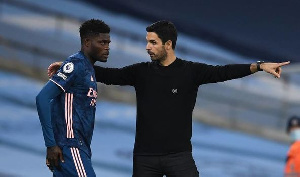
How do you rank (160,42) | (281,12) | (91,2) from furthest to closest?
(91,2), (281,12), (160,42)

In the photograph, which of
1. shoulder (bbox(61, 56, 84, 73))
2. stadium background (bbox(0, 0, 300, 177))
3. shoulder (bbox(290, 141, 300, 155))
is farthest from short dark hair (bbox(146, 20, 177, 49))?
stadium background (bbox(0, 0, 300, 177))

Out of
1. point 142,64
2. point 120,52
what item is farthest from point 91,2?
point 142,64

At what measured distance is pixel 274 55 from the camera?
492 inches

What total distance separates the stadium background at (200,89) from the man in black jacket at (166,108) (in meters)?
6.70

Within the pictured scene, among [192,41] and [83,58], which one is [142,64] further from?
[192,41]

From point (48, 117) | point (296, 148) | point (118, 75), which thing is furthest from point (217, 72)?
point (296, 148)

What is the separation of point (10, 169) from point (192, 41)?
3846 mm

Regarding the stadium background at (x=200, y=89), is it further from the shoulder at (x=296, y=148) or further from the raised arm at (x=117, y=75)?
the raised arm at (x=117, y=75)

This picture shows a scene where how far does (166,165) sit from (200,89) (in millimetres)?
8334

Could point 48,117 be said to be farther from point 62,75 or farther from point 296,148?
point 296,148

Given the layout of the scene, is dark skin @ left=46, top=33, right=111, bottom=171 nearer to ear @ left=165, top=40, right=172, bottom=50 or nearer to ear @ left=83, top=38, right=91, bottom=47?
ear @ left=83, top=38, right=91, bottom=47

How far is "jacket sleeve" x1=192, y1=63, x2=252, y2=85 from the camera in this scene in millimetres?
4062

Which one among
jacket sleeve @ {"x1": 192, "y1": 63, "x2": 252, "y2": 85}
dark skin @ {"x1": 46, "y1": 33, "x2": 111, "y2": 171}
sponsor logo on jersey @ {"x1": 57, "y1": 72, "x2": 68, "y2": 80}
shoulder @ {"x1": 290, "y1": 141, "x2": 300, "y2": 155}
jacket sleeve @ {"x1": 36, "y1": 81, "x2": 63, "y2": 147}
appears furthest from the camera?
shoulder @ {"x1": 290, "y1": 141, "x2": 300, "y2": 155}

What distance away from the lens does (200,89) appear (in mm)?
12414
